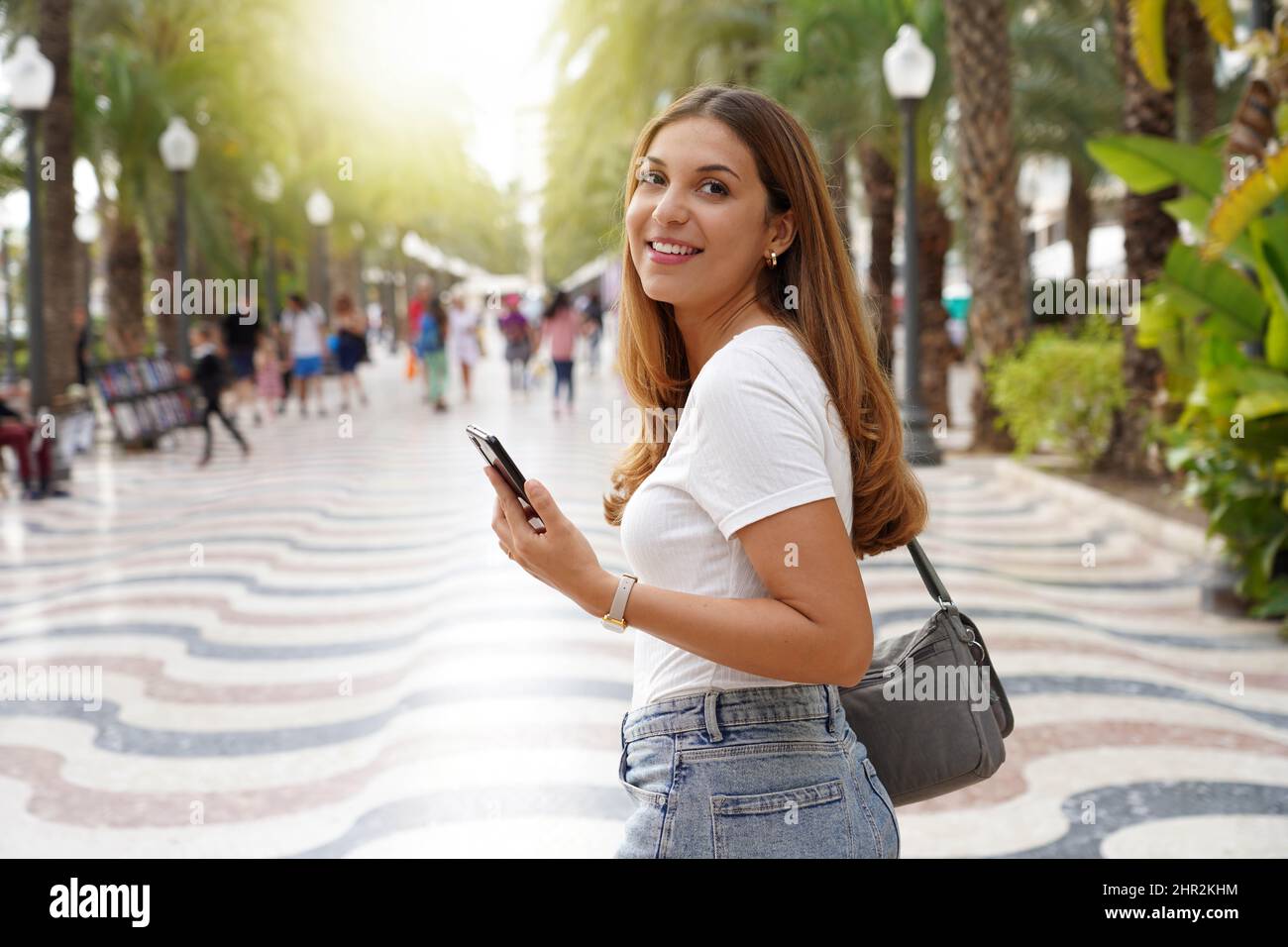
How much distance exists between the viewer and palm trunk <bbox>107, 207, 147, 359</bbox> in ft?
66.0

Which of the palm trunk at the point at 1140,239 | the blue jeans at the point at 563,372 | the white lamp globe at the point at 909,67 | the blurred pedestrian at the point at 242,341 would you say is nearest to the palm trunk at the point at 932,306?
the white lamp globe at the point at 909,67

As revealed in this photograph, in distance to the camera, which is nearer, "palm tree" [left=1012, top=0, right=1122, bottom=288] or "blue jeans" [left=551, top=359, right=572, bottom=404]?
"blue jeans" [left=551, top=359, right=572, bottom=404]

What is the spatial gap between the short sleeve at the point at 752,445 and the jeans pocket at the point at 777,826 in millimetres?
354

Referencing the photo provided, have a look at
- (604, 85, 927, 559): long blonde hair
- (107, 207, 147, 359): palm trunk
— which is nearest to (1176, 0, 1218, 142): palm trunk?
(107, 207, 147, 359): palm trunk

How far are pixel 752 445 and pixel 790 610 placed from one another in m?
0.19

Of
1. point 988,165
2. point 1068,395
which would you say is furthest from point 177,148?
point 1068,395

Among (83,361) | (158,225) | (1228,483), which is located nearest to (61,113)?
(83,361)

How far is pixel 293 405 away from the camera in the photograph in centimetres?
2350

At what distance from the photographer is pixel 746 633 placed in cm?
149

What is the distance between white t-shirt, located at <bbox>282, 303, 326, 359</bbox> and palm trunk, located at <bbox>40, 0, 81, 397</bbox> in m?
4.30

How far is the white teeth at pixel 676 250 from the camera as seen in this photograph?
1.69 m

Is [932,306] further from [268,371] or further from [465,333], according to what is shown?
[268,371]

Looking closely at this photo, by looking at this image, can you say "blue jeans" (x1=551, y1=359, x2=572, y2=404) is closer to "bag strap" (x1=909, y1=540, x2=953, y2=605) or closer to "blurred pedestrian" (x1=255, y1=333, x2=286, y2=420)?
"blurred pedestrian" (x1=255, y1=333, x2=286, y2=420)
